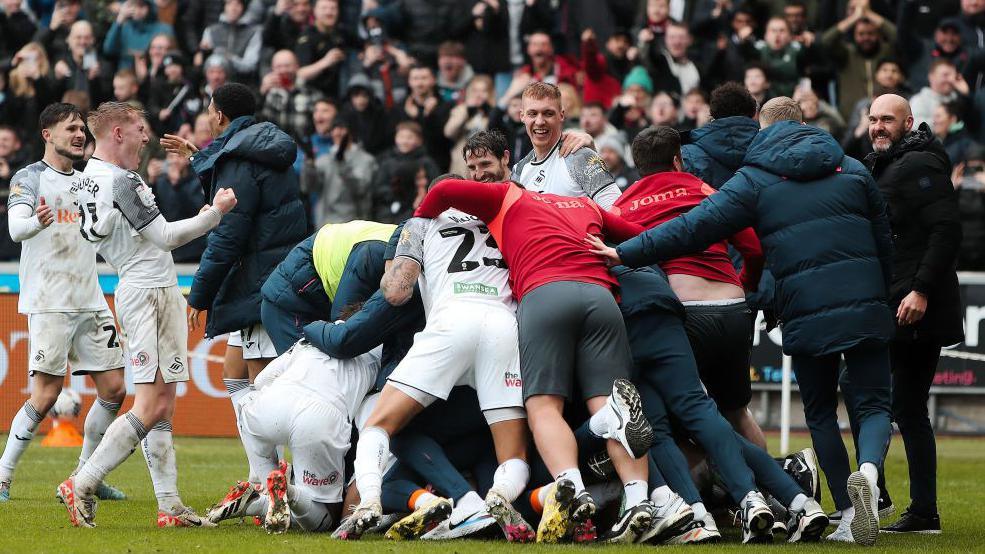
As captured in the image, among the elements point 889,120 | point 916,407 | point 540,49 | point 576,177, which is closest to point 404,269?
point 576,177

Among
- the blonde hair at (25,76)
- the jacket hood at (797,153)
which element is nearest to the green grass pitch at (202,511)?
the jacket hood at (797,153)

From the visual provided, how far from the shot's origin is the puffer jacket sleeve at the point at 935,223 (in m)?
8.36

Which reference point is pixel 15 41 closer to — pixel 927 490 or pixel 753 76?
pixel 753 76

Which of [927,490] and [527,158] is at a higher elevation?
[527,158]

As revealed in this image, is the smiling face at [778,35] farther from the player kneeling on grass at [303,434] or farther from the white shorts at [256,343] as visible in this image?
the player kneeling on grass at [303,434]

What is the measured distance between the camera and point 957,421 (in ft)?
47.7

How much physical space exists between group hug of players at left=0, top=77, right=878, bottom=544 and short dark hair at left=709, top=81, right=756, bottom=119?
2.84 feet

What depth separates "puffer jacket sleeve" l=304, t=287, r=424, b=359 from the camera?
7910 millimetres

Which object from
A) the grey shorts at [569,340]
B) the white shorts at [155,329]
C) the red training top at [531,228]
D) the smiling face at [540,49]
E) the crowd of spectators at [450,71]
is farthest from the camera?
the smiling face at [540,49]

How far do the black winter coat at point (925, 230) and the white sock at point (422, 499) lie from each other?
3067 mm

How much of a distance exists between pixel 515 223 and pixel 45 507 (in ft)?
12.6

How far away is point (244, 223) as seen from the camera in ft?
31.9

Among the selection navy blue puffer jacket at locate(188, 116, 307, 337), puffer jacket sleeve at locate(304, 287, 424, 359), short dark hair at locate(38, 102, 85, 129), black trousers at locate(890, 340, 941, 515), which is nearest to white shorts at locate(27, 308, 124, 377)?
navy blue puffer jacket at locate(188, 116, 307, 337)

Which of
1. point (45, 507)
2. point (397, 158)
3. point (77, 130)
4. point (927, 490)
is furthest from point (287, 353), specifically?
point (397, 158)
